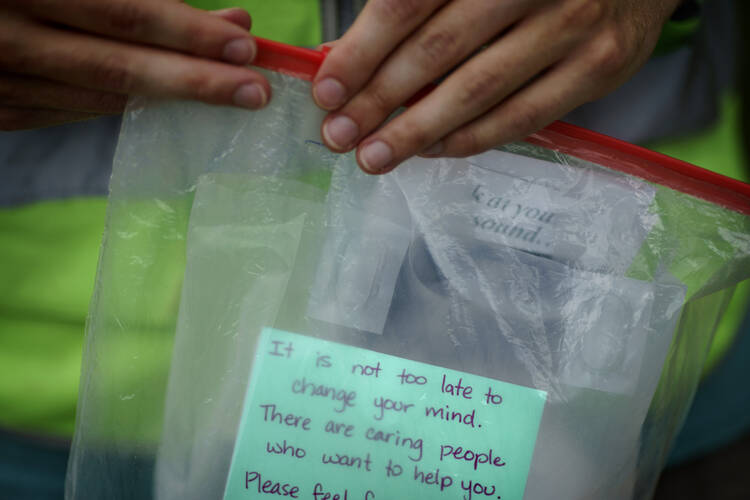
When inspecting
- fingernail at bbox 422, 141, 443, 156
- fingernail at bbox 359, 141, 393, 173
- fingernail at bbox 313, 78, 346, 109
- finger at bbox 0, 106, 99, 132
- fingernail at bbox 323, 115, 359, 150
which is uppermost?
fingernail at bbox 313, 78, 346, 109

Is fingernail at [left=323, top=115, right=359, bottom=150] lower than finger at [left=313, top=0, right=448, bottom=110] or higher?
lower

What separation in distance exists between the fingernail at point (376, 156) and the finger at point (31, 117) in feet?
0.68

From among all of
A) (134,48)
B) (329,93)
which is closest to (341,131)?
(329,93)

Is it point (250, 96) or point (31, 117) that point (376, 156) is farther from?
point (31, 117)

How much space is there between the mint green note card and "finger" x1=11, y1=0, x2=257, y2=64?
0.18m

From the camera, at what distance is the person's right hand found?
10.9 inches

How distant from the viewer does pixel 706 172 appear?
0.36 m

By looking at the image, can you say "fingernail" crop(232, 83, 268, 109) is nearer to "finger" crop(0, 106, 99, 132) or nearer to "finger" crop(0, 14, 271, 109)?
"finger" crop(0, 14, 271, 109)

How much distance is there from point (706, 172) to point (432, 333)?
9.0 inches

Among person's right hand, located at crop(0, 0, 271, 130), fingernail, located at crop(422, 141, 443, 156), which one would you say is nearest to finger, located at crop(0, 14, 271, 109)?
person's right hand, located at crop(0, 0, 271, 130)

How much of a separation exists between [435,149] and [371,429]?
0.20 meters

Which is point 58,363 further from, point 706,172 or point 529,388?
point 706,172

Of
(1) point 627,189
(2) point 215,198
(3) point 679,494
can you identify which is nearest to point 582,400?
(1) point 627,189

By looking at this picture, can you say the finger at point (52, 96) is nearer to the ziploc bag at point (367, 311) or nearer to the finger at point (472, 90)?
the ziploc bag at point (367, 311)
